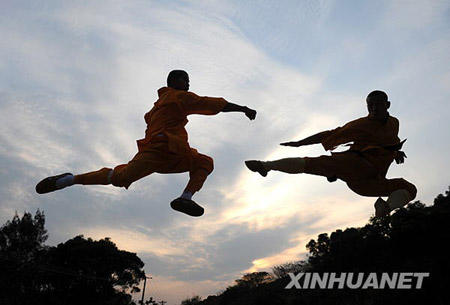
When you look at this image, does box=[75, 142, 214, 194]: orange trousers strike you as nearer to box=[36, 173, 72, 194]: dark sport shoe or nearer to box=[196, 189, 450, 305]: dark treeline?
box=[36, 173, 72, 194]: dark sport shoe

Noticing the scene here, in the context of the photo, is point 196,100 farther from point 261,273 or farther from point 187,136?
point 261,273

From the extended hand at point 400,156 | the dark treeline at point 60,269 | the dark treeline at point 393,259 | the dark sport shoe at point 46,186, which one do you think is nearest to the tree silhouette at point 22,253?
the dark treeline at point 60,269

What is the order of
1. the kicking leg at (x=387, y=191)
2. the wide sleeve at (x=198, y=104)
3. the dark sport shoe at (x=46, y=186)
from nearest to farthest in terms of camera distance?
the kicking leg at (x=387, y=191), the wide sleeve at (x=198, y=104), the dark sport shoe at (x=46, y=186)

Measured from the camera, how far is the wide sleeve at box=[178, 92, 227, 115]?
4480 millimetres

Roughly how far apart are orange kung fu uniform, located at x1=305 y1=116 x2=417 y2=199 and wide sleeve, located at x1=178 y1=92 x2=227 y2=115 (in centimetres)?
125

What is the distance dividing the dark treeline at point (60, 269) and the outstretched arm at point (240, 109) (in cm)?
2712

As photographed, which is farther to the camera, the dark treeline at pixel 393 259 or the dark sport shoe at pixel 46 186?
the dark treeline at pixel 393 259

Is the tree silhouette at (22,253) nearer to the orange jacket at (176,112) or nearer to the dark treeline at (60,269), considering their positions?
the dark treeline at (60,269)

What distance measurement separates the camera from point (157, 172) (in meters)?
4.54

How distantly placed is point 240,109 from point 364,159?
5.09 feet

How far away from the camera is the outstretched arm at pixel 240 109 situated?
169 inches

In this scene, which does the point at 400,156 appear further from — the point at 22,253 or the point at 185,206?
the point at 22,253

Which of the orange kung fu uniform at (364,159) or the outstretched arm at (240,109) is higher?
the outstretched arm at (240,109)

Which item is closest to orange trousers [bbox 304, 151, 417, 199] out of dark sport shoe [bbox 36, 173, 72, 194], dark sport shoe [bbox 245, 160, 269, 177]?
dark sport shoe [bbox 245, 160, 269, 177]
